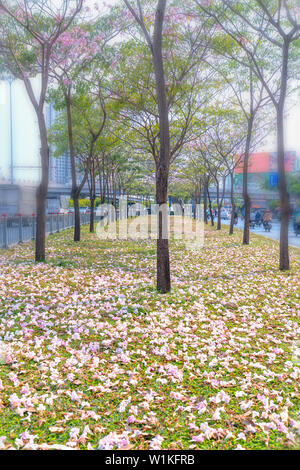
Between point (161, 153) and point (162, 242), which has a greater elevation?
point (161, 153)

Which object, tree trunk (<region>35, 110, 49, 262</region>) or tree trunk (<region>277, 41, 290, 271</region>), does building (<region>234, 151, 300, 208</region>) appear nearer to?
tree trunk (<region>277, 41, 290, 271</region>)

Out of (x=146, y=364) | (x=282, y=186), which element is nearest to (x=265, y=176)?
(x=282, y=186)

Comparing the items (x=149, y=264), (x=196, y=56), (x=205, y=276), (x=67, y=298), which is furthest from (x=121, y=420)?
(x=196, y=56)

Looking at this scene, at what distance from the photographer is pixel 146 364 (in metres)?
4.62

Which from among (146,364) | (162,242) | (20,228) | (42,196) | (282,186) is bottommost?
(146,364)

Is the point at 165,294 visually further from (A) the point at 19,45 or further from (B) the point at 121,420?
(A) the point at 19,45

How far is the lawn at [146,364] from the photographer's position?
322 centimetres

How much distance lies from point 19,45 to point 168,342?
11812 mm

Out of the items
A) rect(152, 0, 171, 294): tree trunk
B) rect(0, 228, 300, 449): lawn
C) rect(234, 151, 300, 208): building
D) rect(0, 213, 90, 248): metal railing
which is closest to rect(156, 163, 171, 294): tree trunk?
rect(152, 0, 171, 294): tree trunk

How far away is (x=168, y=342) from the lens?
5.34 meters

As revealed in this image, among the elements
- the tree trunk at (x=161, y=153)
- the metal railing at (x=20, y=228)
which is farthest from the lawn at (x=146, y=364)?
the metal railing at (x=20, y=228)

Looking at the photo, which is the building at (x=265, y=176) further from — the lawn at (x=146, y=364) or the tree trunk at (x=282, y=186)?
the lawn at (x=146, y=364)

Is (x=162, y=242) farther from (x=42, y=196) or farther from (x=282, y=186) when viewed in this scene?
(x=42, y=196)

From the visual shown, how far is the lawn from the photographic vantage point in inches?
127
